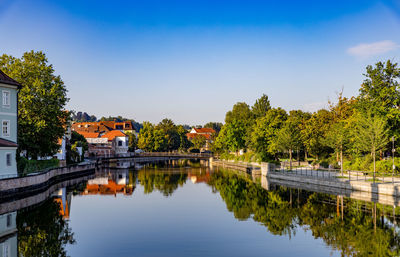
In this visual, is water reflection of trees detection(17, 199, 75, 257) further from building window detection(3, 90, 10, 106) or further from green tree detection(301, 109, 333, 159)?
green tree detection(301, 109, 333, 159)

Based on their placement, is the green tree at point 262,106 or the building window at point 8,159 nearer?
the building window at point 8,159

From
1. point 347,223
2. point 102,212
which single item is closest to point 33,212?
point 102,212

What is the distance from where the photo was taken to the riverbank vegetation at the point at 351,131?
4266 centimetres

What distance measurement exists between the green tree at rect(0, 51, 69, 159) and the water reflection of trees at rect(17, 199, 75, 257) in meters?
16.4

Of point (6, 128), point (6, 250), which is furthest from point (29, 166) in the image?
point (6, 250)

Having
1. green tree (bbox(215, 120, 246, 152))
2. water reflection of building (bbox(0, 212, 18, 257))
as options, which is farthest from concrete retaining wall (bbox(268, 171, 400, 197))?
green tree (bbox(215, 120, 246, 152))

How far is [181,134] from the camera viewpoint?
151875 mm

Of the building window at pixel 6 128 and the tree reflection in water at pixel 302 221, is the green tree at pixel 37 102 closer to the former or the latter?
the building window at pixel 6 128

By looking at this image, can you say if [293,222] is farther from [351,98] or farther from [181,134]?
[181,134]

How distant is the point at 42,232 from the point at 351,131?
39.3 metres

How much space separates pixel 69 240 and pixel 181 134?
129804mm

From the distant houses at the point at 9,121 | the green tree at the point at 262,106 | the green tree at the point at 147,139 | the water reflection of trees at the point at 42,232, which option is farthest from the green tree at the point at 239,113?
the water reflection of trees at the point at 42,232

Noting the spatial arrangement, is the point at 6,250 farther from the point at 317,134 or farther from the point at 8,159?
the point at 317,134

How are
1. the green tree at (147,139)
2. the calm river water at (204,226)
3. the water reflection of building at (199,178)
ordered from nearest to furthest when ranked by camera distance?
the calm river water at (204,226)
the water reflection of building at (199,178)
the green tree at (147,139)
